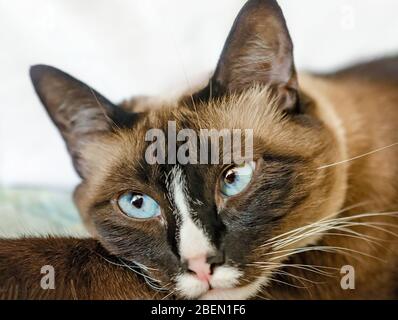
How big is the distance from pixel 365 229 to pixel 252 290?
10.0 inches

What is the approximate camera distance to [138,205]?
103cm

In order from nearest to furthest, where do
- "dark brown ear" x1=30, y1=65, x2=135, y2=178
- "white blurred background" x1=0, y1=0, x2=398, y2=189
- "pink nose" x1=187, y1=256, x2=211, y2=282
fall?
"pink nose" x1=187, y1=256, x2=211, y2=282 < "dark brown ear" x1=30, y1=65, x2=135, y2=178 < "white blurred background" x1=0, y1=0, x2=398, y2=189

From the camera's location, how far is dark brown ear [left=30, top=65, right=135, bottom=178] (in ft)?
3.49

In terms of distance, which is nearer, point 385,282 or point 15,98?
point 385,282

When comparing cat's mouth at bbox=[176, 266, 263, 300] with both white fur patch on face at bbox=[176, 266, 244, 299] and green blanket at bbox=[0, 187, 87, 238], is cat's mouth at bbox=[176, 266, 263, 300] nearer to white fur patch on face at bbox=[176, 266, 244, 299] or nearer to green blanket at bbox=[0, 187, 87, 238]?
white fur patch on face at bbox=[176, 266, 244, 299]

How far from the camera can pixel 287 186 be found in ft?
3.31

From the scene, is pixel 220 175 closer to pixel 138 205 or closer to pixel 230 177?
pixel 230 177

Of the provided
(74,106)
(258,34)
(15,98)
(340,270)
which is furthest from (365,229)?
(15,98)

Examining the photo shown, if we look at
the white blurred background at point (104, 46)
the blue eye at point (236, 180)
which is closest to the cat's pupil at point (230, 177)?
the blue eye at point (236, 180)

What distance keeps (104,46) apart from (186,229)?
0.48m

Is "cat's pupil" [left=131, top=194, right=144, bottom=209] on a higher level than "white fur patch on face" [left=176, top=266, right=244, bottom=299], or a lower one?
higher

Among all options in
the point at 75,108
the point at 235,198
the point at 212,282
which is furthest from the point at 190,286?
the point at 75,108

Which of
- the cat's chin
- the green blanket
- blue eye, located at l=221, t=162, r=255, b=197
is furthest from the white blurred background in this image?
the cat's chin

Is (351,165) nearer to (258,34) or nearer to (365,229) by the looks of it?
(365,229)
